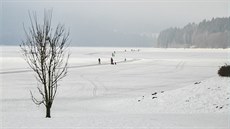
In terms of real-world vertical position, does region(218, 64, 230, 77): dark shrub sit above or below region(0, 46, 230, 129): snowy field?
above

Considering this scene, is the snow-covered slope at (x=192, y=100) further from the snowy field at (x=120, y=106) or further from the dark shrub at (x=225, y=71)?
the dark shrub at (x=225, y=71)

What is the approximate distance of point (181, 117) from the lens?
52.4 ft

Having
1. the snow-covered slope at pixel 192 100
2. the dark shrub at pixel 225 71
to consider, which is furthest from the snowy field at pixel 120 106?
the dark shrub at pixel 225 71

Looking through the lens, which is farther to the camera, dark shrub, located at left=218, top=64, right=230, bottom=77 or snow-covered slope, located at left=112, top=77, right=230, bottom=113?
dark shrub, located at left=218, top=64, right=230, bottom=77

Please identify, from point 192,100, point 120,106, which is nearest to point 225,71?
point 192,100

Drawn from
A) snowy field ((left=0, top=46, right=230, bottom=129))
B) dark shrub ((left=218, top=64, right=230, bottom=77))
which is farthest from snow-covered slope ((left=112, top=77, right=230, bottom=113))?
dark shrub ((left=218, top=64, right=230, bottom=77))

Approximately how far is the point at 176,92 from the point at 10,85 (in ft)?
55.5

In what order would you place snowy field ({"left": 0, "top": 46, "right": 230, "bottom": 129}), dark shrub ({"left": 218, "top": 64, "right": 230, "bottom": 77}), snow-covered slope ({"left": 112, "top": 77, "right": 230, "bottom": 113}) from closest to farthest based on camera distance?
snowy field ({"left": 0, "top": 46, "right": 230, "bottom": 129})
snow-covered slope ({"left": 112, "top": 77, "right": 230, "bottom": 113})
dark shrub ({"left": 218, "top": 64, "right": 230, "bottom": 77})

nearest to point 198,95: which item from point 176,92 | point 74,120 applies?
point 176,92

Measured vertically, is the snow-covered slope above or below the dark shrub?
below

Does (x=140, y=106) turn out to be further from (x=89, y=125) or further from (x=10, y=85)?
(x=10, y=85)

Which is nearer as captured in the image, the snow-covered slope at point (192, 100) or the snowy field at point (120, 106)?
the snowy field at point (120, 106)

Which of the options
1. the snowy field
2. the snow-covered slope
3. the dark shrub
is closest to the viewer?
the snowy field

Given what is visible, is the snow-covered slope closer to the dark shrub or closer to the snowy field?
the snowy field
